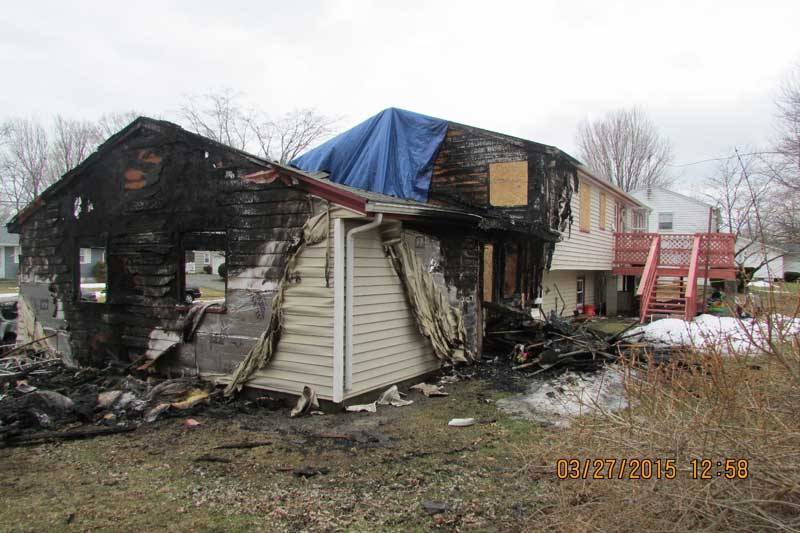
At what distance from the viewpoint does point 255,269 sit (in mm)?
7879

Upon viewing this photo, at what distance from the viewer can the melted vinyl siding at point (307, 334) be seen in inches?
281

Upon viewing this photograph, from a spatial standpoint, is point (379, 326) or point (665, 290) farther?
point (665, 290)

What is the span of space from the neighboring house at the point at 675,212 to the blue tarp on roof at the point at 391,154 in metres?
22.0

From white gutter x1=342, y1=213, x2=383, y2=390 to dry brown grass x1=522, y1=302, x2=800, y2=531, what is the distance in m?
4.17

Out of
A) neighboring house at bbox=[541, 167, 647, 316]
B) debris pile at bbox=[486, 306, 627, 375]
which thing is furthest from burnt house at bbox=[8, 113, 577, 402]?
neighboring house at bbox=[541, 167, 647, 316]

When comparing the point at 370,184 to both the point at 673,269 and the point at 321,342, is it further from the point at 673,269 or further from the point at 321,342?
the point at 673,269

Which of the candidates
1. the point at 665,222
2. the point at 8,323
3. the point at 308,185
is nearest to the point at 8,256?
the point at 8,323

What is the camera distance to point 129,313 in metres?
9.40

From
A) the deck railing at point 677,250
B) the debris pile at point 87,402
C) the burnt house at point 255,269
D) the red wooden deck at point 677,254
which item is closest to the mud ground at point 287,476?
the debris pile at point 87,402

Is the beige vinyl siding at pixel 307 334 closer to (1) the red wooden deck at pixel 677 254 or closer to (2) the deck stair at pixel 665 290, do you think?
(2) the deck stair at pixel 665 290

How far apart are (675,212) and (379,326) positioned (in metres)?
30.0

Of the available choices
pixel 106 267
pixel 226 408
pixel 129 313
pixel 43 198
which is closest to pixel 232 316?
pixel 226 408

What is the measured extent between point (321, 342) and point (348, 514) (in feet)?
10.2

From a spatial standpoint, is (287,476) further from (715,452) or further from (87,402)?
(87,402)
